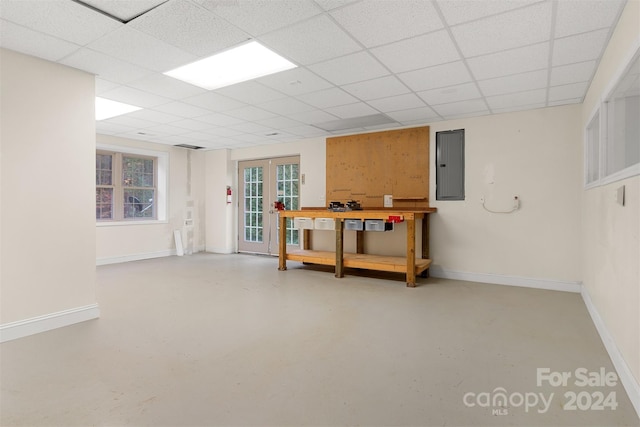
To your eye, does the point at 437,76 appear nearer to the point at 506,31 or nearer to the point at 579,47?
the point at 506,31

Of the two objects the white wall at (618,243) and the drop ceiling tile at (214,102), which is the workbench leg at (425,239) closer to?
the white wall at (618,243)

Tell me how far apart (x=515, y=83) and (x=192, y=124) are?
4.59 metres

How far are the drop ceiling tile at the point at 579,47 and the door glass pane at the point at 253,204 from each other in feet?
19.3

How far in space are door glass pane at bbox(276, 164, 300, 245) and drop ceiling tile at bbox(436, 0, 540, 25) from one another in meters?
4.99

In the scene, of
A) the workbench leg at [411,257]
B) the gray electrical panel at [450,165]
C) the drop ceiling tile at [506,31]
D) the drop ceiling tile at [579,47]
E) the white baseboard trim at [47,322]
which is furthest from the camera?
the gray electrical panel at [450,165]

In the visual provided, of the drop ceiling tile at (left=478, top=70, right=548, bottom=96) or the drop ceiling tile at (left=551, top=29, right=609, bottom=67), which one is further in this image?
the drop ceiling tile at (left=478, top=70, right=548, bottom=96)

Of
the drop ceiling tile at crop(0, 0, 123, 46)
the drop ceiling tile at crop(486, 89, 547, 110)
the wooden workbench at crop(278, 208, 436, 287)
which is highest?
the drop ceiling tile at crop(486, 89, 547, 110)

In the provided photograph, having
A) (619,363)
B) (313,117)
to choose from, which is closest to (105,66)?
(313,117)

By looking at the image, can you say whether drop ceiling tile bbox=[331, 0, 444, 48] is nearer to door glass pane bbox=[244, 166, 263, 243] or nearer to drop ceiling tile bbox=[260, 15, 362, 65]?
drop ceiling tile bbox=[260, 15, 362, 65]

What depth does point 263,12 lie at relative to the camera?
7.68ft

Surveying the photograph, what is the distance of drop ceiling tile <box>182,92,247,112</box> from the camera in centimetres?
410

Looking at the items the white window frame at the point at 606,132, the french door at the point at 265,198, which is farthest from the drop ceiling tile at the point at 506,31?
the french door at the point at 265,198

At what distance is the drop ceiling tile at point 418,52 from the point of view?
274 centimetres

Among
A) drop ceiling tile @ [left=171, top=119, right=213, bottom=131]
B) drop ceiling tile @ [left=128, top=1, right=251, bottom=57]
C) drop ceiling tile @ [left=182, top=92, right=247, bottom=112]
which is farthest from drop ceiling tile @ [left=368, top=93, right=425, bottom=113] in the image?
drop ceiling tile @ [left=171, top=119, right=213, bottom=131]
